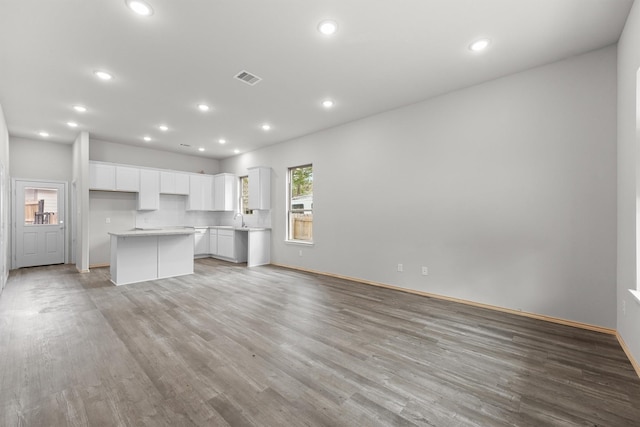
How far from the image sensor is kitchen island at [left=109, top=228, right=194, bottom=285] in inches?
190

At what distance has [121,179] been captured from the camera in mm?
6551

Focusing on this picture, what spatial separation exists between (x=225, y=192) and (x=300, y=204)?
2783 mm

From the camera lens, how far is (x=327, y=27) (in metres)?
2.65

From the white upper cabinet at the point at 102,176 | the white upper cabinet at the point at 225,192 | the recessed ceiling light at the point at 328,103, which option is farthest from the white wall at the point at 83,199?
the recessed ceiling light at the point at 328,103

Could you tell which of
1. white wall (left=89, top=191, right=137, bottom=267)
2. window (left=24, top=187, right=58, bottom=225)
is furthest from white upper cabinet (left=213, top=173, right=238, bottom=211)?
window (left=24, top=187, right=58, bottom=225)

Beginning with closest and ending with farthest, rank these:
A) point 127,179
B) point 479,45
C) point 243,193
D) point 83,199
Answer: point 479,45 < point 83,199 < point 127,179 < point 243,193

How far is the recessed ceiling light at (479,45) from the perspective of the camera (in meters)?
2.84

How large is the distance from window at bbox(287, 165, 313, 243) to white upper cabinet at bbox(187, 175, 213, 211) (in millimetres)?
2965

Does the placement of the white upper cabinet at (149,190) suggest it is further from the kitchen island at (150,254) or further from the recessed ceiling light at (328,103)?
the recessed ceiling light at (328,103)

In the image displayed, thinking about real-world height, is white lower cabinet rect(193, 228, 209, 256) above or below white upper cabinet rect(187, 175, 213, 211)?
below

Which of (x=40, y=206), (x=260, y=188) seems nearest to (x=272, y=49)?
(x=260, y=188)

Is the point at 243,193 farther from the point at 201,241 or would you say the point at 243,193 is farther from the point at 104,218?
the point at 104,218

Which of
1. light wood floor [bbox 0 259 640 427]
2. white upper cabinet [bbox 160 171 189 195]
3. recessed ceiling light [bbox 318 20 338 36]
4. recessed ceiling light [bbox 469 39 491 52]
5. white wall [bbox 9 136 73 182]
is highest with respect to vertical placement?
recessed ceiling light [bbox 318 20 338 36]

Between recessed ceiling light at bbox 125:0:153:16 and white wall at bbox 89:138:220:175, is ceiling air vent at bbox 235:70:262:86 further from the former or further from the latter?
white wall at bbox 89:138:220:175
